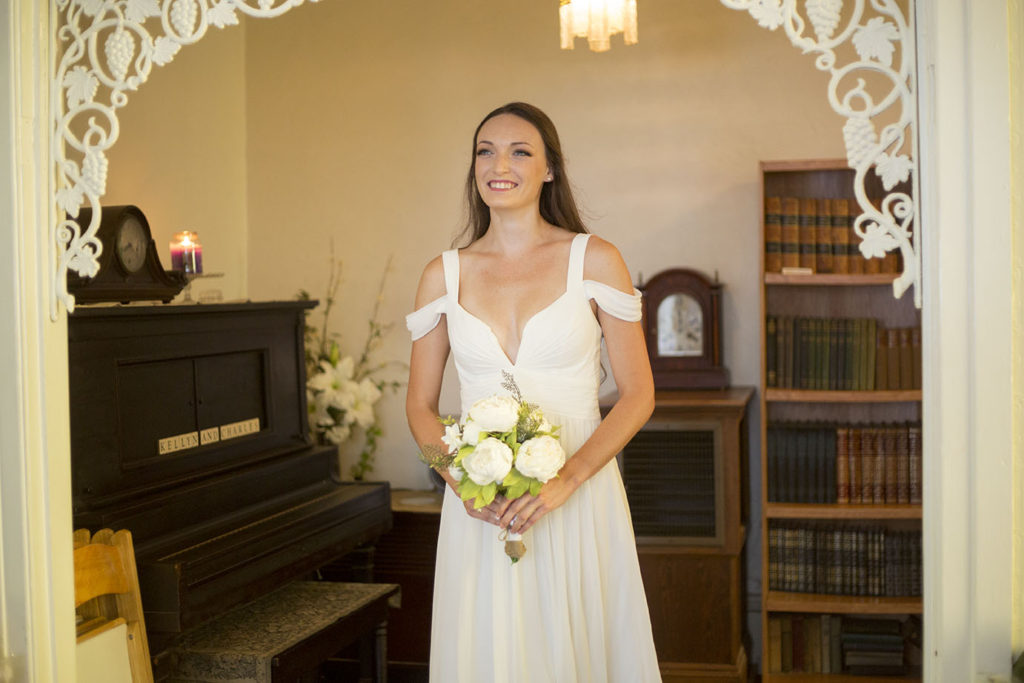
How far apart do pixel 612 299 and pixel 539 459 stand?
492 mm

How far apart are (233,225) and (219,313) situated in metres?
1.37

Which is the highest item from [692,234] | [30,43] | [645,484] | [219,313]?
[30,43]

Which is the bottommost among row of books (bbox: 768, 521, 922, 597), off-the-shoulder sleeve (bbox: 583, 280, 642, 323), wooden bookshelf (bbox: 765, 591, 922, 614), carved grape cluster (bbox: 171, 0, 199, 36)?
wooden bookshelf (bbox: 765, 591, 922, 614)

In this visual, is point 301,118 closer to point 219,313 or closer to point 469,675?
point 219,313

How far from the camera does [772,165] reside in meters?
4.37

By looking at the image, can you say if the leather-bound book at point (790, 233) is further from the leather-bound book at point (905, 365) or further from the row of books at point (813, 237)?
the leather-bound book at point (905, 365)

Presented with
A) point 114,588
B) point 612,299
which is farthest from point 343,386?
point 612,299

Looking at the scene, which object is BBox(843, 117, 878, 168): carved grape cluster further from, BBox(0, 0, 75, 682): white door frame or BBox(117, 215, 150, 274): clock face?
BBox(117, 215, 150, 274): clock face

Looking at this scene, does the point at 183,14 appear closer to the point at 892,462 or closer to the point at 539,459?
the point at 539,459

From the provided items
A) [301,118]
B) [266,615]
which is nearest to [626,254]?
[301,118]

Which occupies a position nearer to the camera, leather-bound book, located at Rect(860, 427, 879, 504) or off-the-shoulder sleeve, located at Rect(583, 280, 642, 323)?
off-the-shoulder sleeve, located at Rect(583, 280, 642, 323)

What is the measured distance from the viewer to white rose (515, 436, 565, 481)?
2363mm

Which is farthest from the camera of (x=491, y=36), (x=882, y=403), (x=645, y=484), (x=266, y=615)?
(x=491, y=36)

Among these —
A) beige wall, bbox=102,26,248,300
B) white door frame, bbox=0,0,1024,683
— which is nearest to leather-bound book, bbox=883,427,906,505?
white door frame, bbox=0,0,1024,683
